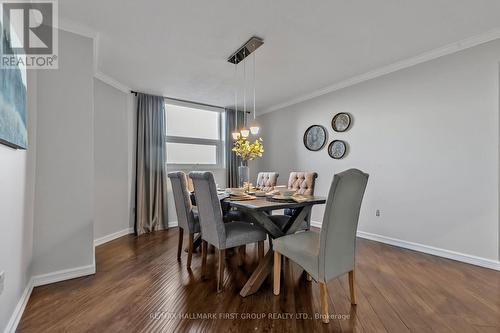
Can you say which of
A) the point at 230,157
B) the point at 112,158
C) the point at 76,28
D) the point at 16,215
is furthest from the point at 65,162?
the point at 230,157

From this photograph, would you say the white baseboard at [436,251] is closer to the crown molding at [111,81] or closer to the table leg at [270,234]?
the table leg at [270,234]

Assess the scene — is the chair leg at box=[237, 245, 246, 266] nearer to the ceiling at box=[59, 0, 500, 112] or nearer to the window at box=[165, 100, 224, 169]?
the ceiling at box=[59, 0, 500, 112]

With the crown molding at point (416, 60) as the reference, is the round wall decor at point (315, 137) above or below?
below

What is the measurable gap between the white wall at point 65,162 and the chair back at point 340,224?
7.36ft

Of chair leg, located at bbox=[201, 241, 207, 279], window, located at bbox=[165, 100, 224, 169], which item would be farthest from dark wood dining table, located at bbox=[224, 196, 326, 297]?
window, located at bbox=[165, 100, 224, 169]

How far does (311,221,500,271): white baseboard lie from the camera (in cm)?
232

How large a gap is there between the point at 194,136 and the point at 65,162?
8.80 feet

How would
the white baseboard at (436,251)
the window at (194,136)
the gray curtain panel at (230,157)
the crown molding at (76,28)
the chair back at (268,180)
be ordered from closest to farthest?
the crown molding at (76,28), the white baseboard at (436,251), the chair back at (268,180), the window at (194,136), the gray curtain panel at (230,157)

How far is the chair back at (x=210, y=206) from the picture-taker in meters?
1.84

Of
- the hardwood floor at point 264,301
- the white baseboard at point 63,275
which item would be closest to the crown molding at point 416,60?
the hardwood floor at point 264,301

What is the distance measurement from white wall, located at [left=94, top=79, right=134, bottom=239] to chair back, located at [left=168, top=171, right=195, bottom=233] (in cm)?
156

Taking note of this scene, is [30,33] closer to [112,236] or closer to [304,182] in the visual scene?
[112,236]

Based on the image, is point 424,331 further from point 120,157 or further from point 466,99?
point 120,157

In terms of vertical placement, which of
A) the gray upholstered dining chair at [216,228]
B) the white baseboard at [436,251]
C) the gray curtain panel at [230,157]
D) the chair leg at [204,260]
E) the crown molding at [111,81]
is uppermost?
the crown molding at [111,81]
